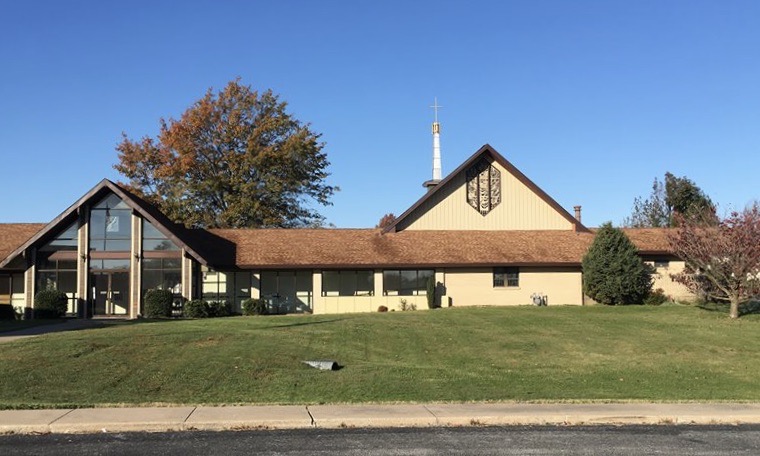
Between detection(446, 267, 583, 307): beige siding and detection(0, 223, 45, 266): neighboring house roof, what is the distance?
70.8 ft

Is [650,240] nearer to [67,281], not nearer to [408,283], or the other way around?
[408,283]

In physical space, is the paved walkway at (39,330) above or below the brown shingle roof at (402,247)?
below

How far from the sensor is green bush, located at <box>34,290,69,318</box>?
29.9 m

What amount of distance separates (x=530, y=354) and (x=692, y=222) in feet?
53.8

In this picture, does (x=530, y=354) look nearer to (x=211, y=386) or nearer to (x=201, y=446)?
(x=211, y=386)

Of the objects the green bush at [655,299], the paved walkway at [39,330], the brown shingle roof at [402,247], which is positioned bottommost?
the paved walkway at [39,330]

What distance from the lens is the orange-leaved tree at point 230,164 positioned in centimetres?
4909

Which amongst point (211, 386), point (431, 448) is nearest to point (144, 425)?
point (211, 386)

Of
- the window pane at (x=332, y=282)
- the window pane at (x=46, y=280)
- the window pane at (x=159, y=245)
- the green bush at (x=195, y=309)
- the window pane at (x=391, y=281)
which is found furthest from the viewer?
the window pane at (x=332, y=282)

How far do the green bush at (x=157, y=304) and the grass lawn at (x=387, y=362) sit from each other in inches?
230

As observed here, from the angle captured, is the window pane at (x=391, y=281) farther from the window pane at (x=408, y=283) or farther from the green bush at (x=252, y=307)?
the green bush at (x=252, y=307)

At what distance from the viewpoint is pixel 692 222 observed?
32.0 m

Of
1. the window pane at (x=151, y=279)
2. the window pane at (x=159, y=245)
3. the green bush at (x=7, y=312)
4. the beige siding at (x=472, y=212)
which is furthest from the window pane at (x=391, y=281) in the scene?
the green bush at (x=7, y=312)

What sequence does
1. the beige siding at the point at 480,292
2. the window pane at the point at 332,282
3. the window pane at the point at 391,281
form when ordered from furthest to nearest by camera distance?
the window pane at the point at 332,282 < the window pane at the point at 391,281 < the beige siding at the point at 480,292
